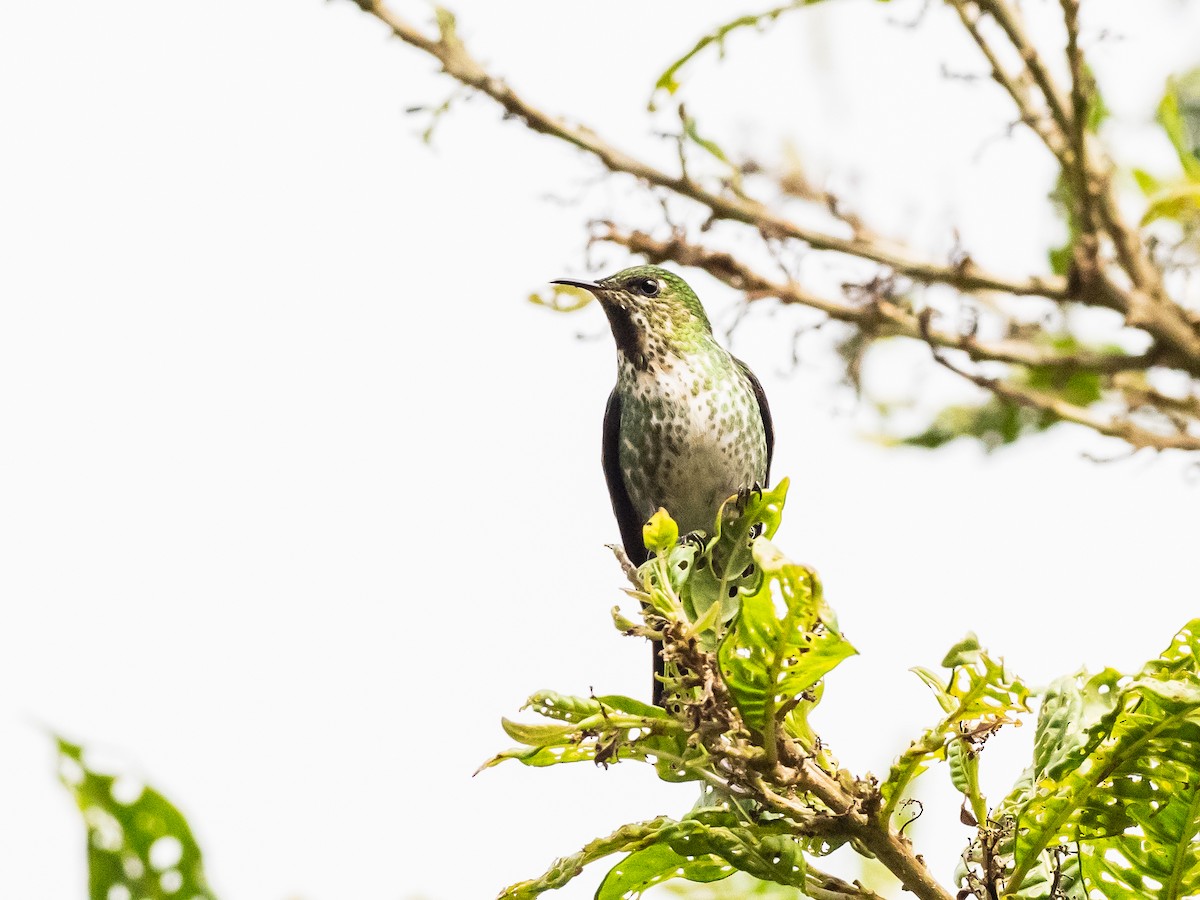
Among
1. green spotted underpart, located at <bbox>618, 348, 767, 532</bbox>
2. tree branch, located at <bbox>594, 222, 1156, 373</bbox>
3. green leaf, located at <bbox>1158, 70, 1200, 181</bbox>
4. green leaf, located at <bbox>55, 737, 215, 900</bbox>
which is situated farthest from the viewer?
green spotted underpart, located at <bbox>618, 348, 767, 532</bbox>

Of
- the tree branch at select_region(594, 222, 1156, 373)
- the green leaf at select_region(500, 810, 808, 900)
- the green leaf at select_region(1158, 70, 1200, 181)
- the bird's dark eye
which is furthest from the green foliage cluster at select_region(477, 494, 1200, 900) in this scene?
the bird's dark eye

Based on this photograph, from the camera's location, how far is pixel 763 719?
8.70ft

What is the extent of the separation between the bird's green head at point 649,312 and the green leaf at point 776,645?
3.05m

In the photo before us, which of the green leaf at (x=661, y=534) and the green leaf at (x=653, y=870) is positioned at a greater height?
the green leaf at (x=661, y=534)

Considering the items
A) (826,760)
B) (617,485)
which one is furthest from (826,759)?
(617,485)

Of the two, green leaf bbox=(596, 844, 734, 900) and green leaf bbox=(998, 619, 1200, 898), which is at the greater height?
green leaf bbox=(998, 619, 1200, 898)

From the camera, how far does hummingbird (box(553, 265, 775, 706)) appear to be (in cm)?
551

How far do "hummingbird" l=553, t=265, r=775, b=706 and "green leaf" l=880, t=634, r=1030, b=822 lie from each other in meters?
2.81

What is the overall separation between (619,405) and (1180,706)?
12.1 feet

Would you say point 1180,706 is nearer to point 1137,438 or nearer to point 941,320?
point 1137,438

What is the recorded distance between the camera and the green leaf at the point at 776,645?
8.31 ft

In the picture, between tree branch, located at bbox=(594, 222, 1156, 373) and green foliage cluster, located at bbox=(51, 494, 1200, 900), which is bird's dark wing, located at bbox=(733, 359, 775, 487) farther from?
green foliage cluster, located at bbox=(51, 494, 1200, 900)

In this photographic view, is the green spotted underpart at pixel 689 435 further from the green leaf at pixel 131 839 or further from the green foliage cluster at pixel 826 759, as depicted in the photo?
the green leaf at pixel 131 839

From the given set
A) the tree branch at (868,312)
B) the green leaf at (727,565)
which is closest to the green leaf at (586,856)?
the green leaf at (727,565)
